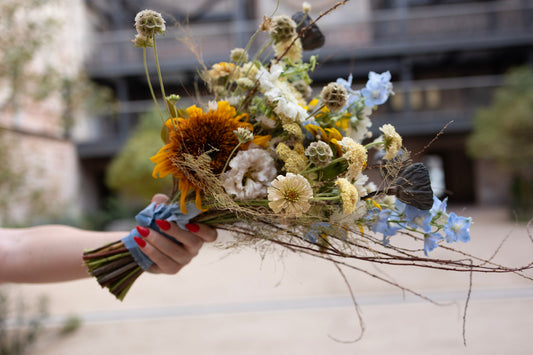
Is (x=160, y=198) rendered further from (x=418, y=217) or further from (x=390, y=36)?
(x=390, y=36)

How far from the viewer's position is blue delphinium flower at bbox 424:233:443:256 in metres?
0.97

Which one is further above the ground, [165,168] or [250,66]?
[250,66]

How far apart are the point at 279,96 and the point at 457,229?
463 mm

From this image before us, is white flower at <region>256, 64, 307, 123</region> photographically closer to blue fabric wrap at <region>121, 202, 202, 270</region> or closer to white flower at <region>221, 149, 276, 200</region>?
white flower at <region>221, 149, 276, 200</region>

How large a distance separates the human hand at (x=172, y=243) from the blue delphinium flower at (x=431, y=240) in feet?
1.61

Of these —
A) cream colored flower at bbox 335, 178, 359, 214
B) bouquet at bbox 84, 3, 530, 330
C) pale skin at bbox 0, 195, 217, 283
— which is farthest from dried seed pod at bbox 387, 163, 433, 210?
pale skin at bbox 0, 195, 217, 283

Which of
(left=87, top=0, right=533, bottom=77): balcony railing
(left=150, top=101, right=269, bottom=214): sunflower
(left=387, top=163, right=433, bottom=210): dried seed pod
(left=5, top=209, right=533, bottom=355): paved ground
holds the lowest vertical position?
(left=5, top=209, right=533, bottom=355): paved ground

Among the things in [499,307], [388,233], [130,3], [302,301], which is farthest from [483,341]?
→ [130,3]

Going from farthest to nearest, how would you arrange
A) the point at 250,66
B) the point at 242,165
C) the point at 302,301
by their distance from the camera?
the point at 302,301 → the point at 250,66 → the point at 242,165

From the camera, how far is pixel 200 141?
96 cm

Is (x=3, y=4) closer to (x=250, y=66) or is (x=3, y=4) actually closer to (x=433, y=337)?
(x=250, y=66)

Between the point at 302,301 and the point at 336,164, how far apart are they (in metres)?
3.44

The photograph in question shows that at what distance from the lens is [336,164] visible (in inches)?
37.9

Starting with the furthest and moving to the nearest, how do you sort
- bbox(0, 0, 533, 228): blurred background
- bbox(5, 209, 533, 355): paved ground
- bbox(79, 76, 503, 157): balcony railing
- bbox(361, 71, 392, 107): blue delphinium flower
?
bbox(79, 76, 503, 157): balcony railing → bbox(0, 0, 533, 228): blurred background → bbox(5, 209, 533, 355): paved ground → bbox(361, 71, 392, 107): blue delphinium flower
